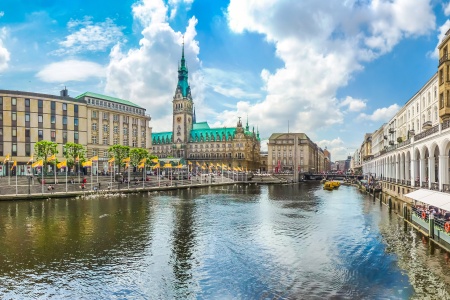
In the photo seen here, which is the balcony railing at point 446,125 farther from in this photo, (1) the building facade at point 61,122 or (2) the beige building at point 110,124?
(2) the beige building at point 110,124

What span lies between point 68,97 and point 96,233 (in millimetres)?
98887

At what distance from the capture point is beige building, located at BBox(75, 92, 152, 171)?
132m

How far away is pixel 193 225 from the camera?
46.0 meters

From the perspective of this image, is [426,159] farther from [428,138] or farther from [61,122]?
[61,122]

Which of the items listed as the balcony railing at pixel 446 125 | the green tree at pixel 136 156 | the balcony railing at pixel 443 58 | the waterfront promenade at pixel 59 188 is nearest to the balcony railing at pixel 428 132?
the balcony railing at pixel 446 125

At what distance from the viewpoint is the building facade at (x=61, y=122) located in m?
112

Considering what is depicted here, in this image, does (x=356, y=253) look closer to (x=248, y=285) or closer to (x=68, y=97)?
(x=248, y=285)

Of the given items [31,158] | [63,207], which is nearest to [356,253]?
[63,207]

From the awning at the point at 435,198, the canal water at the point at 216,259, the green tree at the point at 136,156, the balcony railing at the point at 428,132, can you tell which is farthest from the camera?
the green tree at the point at 136,156

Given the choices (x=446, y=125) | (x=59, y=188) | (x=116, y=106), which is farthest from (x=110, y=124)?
(x=446, y=125)

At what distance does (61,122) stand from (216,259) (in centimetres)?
10938

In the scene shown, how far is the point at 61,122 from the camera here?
122 meters

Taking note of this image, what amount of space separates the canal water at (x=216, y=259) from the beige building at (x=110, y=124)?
8432 centimetres

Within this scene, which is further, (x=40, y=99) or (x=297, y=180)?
(x=297, y=180)
